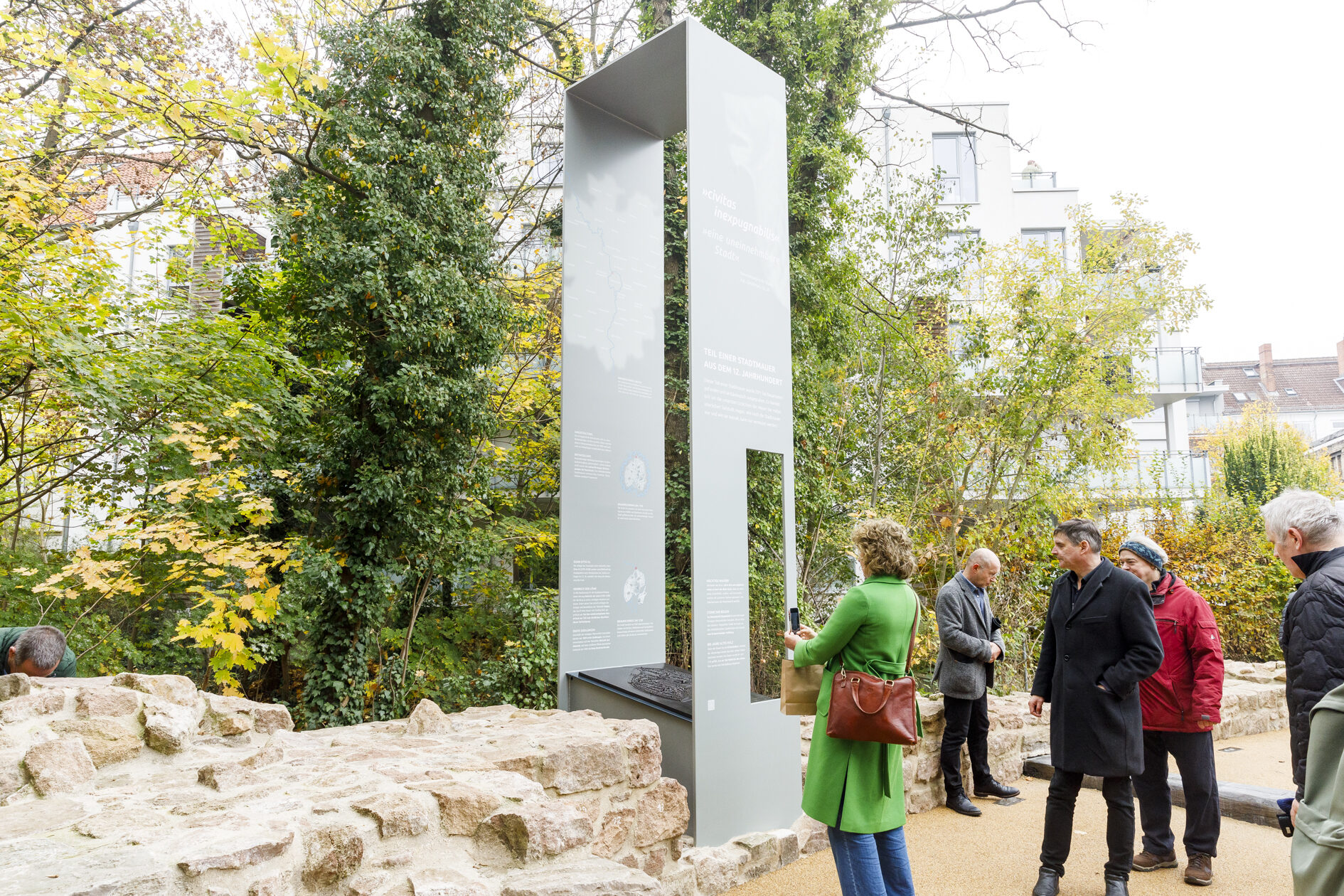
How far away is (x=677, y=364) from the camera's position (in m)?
7.95

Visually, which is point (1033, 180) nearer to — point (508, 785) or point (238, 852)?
point (508, 785)

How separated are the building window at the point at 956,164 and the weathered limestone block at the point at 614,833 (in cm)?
1704

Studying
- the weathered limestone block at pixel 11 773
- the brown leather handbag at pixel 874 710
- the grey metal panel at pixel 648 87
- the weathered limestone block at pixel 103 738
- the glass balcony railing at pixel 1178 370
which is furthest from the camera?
the glass balcony railing at pixel 1178 370

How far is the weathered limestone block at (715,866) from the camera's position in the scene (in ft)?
12.6

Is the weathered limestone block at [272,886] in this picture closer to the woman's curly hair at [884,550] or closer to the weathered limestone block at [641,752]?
the weathered limestone block at [641,752]

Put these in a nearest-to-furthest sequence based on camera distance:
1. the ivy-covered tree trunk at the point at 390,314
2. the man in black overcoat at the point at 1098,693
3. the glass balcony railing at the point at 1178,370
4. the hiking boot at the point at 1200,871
→ the man in black overcoat at the point at 1098,693, the hiking boot at the point at 1200,871, the ivy-covered tree trunk at the point at 390,314, the glass balcony railing at the point at 1178,370

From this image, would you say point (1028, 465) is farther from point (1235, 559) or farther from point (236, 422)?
point (236, 422)

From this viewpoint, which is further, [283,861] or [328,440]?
[328,440]

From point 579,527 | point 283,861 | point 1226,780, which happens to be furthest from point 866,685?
point 1226,780

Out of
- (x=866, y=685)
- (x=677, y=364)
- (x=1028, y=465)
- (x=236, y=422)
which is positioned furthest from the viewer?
(x=1028, y=465)

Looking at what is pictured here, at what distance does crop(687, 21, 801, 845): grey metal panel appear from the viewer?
13.4 ft

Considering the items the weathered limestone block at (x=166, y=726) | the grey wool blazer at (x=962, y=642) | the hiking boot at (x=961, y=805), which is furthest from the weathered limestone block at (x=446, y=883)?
the hiking boot at (x=961, y=805)

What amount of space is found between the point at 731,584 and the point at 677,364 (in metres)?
4.02

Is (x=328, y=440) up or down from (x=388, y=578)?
up
